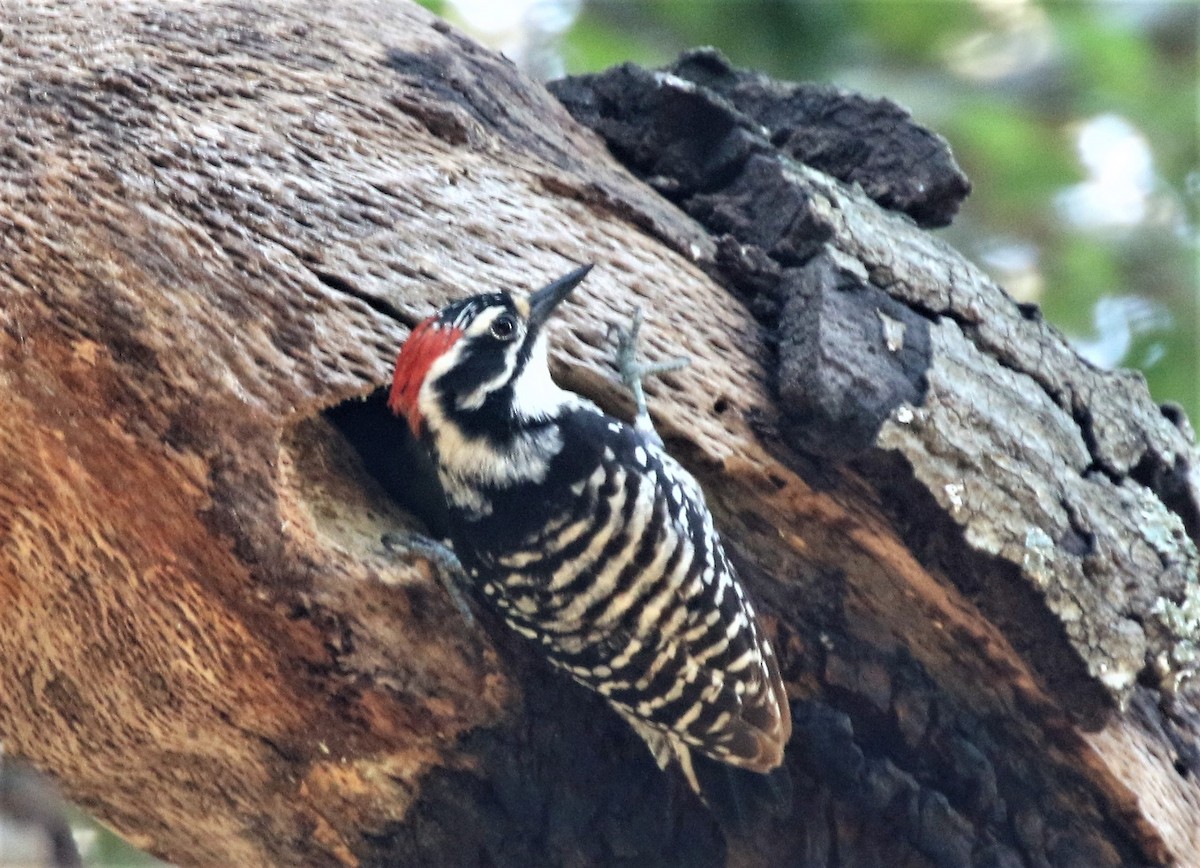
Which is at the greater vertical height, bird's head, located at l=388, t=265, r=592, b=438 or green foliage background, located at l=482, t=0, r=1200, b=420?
green foliage background, located at l=482, t=0, r=1200, b=420

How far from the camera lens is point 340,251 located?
244cm

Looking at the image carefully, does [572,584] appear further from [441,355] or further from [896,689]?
[896,689]

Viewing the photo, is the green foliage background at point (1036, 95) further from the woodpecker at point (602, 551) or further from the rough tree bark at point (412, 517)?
the woodpecker at point (602, 551)

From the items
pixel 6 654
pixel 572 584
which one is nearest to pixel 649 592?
pixel 572 584

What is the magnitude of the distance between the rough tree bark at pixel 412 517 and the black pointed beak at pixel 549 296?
95mm

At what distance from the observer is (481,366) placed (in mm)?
2578

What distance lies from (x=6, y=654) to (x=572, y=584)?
114 cm

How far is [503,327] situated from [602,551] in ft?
1.56

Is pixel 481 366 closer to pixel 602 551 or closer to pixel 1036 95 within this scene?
pixel 602 551

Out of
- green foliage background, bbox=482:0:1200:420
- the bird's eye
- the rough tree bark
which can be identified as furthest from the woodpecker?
green foliage background, bbox=482:0:1200:420

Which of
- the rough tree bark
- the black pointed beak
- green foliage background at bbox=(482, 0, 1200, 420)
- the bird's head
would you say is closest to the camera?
the rough tree bark

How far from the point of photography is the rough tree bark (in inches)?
88.7

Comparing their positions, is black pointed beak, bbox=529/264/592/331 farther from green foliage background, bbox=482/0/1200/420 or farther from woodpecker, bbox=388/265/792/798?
green foliage background, bbox=482/0/1200/420

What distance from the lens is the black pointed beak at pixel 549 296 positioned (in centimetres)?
254
